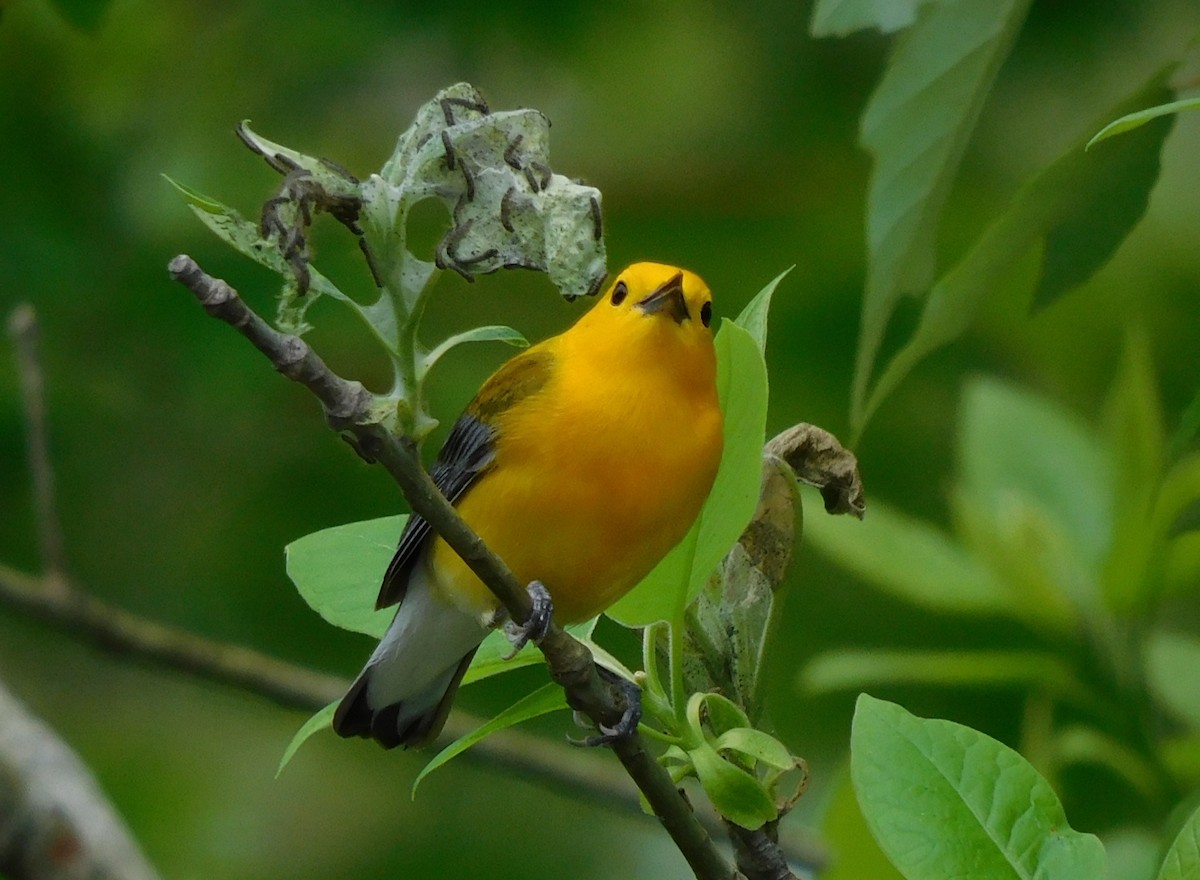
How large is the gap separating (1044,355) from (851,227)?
2.37 feet

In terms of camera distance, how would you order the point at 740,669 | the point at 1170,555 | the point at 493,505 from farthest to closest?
the point at 1170,555
the point at 493,505
the point at 740,669

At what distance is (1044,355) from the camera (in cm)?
479

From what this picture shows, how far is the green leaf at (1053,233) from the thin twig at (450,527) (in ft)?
1.74

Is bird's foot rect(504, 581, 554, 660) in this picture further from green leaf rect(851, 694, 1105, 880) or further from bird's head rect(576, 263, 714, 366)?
bird's head rect(576, 263, 714, 366)

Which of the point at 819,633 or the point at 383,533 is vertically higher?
the point at 383,533

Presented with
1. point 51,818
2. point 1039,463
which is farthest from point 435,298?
point 1039,463

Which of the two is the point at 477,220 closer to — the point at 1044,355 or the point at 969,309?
the point at 969,309

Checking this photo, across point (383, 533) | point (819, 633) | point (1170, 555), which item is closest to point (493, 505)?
point (383, 533)

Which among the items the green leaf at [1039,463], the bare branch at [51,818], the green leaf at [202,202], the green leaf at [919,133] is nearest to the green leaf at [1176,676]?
the green leaf at [1039,463]

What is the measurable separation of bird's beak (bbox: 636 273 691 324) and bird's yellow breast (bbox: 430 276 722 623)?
0.02 m

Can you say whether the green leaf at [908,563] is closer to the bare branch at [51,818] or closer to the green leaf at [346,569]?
the green leaf at [346,569]

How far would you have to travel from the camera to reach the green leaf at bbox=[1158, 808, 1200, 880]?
4.82 feet

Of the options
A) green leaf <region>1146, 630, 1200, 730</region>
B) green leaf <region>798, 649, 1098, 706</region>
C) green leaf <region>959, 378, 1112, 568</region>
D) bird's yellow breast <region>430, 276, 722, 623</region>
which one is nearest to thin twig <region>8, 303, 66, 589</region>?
bird's yellow breast <region>430, 276, 722, 623</region>

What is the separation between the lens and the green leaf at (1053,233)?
1.95 meters
